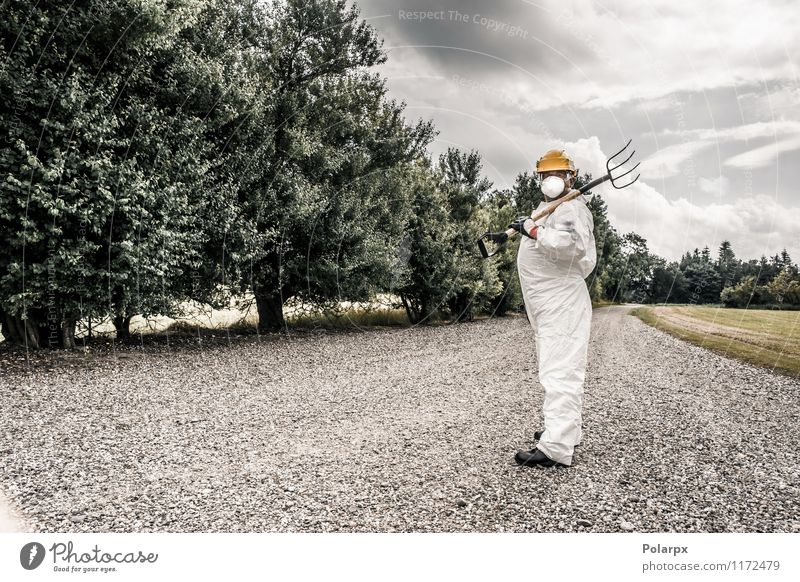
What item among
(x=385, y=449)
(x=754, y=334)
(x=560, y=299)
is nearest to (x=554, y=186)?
(x=560, y=299)

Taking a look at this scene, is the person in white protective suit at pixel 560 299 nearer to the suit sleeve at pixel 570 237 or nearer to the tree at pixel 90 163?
the suit sleeve at pixel 570 237

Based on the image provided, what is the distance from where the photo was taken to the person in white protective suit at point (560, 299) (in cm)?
396

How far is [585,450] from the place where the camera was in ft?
15.5

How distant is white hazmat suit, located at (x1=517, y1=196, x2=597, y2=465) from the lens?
3.97 meters

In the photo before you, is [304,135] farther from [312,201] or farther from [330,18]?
[330,18]

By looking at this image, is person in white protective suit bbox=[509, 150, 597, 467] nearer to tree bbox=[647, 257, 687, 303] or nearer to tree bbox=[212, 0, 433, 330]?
tree bbox=[647, 257, 687, 303]

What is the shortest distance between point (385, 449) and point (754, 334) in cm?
518

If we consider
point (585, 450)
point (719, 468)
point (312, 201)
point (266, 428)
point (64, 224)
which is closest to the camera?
point (719, 468)

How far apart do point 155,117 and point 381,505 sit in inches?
348

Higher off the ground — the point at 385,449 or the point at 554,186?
the point at 554,186

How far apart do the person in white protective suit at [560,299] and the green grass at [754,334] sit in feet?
7.09

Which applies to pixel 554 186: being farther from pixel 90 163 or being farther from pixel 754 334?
pixel 90 163

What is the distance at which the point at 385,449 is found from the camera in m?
4.90
